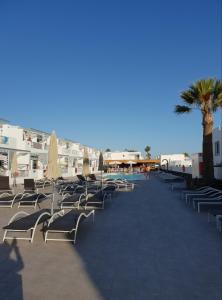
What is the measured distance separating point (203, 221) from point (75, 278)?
5.19 meters

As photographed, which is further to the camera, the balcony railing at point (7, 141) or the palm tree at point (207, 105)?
the balcony railing at point (7, 141)

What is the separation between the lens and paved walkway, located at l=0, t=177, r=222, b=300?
3896 millimetres

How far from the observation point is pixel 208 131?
15.2 meters

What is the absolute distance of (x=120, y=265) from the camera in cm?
492

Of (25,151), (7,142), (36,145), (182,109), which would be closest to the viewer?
(182,109)

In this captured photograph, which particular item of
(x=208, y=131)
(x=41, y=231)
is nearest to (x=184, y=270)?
(x=41, y=231)

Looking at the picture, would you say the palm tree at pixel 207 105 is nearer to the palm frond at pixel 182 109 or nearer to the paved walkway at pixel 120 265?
the palm frond at pixel 182 109

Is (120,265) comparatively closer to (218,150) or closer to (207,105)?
(207,105)

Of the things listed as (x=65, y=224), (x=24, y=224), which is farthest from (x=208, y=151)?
(x=24, y=224)

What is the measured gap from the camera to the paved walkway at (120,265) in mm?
3896

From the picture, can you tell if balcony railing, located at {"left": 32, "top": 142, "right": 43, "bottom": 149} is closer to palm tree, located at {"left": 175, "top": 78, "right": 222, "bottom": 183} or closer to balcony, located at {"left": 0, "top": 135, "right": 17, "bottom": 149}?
balcony, located at {"left": 0, "top": 135, "right": 17, "bottom": 149}

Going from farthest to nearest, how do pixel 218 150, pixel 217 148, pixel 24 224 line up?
pixel 217 148, pixel 218 150, pixel 24 224

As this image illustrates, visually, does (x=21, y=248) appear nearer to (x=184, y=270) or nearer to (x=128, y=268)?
(x=128, y=268)

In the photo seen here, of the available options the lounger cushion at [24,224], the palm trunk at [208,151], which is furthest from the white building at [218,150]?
the lounger cushion at [24,224]
